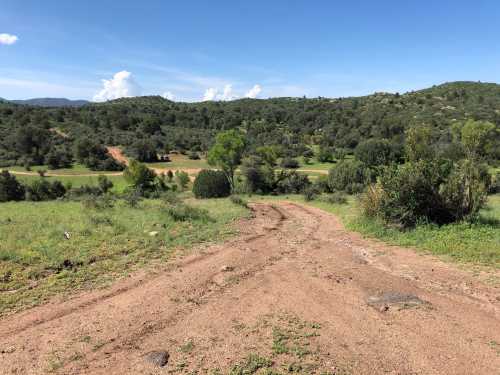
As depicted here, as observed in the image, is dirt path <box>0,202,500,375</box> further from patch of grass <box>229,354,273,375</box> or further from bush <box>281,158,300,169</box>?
bush <box>281,158,300,169</box>

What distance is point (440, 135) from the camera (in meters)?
59.2

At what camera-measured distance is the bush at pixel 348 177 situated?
3444 cm

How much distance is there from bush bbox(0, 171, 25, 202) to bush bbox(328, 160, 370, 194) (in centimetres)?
3398

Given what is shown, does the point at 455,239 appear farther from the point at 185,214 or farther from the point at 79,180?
the point at 79,180

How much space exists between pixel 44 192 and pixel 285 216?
33.0m

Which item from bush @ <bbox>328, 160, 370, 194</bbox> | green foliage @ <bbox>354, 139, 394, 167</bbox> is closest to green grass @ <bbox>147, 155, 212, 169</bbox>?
green foliage @ <bbox>354, 139, 394, 167</bbox>

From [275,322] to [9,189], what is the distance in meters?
41.4

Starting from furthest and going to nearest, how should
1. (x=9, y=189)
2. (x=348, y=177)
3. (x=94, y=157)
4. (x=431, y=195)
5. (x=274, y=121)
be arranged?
(x=274, y=121) → (x=94, y=157) → (x=9, y=189) → (x=348, y=177) → (x=431, y=195)

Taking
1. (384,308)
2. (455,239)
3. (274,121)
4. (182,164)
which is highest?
(274,121)

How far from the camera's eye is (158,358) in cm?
466

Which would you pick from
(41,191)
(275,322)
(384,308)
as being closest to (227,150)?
(41,191)

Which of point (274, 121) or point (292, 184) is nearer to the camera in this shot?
point (292, 184)

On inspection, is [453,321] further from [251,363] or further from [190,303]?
[190,303]

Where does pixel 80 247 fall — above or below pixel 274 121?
below
